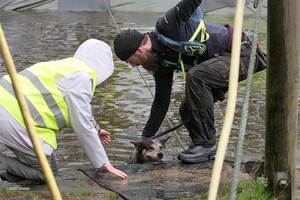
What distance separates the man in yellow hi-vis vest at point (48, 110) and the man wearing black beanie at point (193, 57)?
0.56 meters

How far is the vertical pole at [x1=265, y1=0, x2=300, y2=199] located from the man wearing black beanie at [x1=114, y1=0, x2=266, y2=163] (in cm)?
101

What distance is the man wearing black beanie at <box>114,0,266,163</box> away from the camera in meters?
5.37

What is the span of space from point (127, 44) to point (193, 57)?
2.01 ft

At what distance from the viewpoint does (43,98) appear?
4.79 m

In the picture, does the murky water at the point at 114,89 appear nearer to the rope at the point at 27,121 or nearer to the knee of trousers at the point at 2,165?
the knee of trousers at the point at 2,165

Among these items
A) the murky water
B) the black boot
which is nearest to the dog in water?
the black boot

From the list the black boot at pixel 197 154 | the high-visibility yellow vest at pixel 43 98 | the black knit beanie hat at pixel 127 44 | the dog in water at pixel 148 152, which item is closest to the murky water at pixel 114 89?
the dog in water at pixel 148 152

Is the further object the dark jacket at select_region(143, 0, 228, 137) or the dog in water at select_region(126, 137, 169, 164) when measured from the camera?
the dog in water at select_region(126, 137, 169, 164)

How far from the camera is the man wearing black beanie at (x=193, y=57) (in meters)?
5.37

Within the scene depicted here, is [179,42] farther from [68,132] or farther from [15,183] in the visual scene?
[68,132]

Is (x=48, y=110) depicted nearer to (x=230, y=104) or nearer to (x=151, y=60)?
(x=151, y=60)

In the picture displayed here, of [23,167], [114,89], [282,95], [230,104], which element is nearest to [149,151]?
[23,167]

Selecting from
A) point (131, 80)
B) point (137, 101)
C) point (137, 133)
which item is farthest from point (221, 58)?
point (131, 80)

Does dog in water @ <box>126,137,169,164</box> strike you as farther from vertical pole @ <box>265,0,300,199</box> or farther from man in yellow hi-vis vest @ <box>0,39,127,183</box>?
vertical pole @ <box>265,0,300,199</box>
